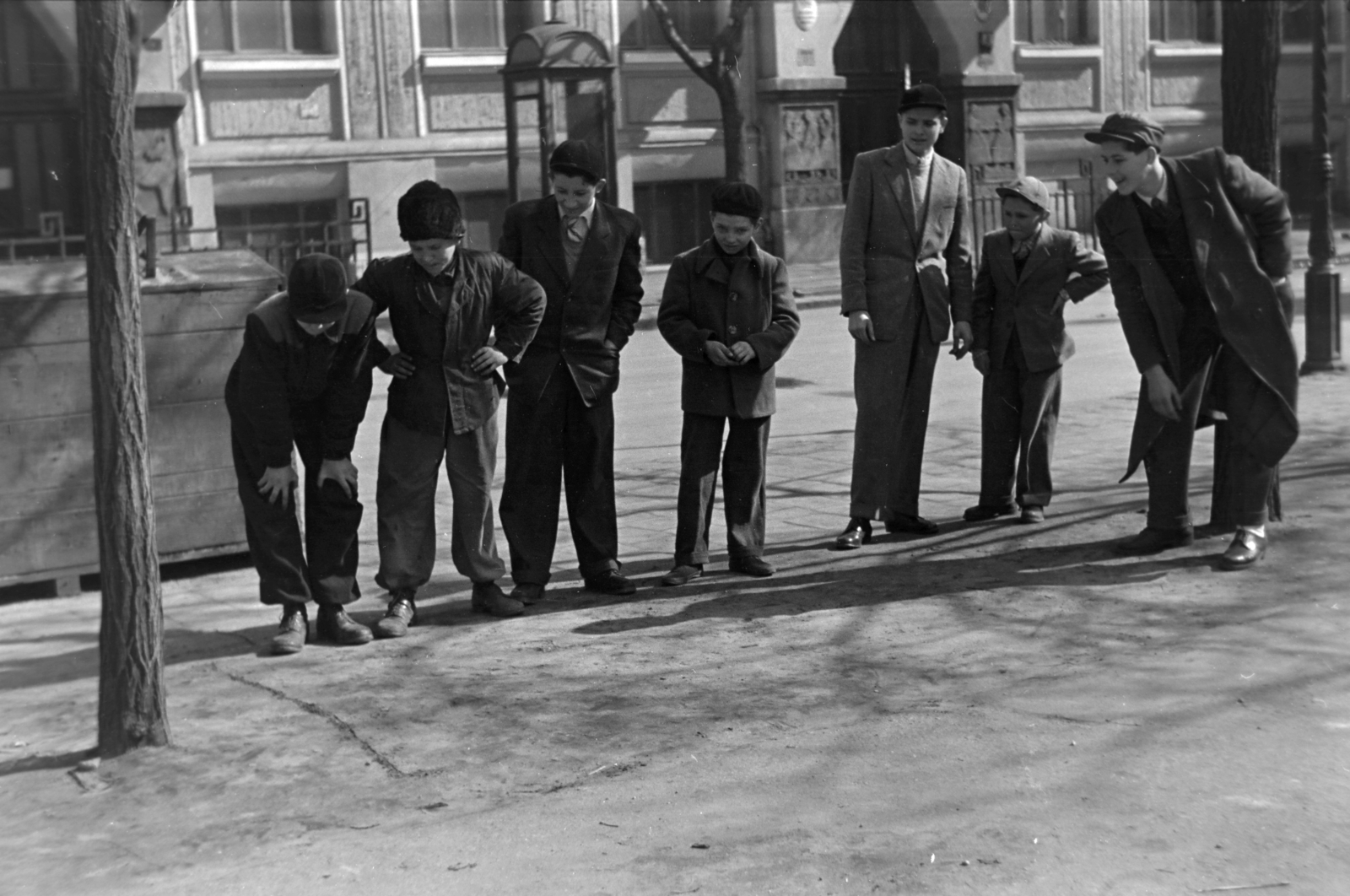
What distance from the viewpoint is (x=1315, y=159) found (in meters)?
13.4

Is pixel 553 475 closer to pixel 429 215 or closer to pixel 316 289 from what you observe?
pixel 429 215

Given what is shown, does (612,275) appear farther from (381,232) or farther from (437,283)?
(381,232)

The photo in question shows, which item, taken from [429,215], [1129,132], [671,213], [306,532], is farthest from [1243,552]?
[671,213]

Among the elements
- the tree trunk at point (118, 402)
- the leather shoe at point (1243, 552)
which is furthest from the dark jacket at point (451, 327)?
the leather shoe at point (1243, 552)

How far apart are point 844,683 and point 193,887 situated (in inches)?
91.4

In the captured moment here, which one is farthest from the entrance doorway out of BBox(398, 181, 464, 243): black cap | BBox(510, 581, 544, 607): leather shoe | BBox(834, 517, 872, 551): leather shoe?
BBox(398, 181, 464, 243): black cap

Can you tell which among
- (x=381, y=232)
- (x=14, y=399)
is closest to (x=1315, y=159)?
(x=14, y=399)

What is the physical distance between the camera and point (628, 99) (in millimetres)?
25672

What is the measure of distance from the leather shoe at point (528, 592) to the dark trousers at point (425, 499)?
254 millimetres

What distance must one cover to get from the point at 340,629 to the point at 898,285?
2.99m

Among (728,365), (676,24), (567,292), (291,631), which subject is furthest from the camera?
(676,24)

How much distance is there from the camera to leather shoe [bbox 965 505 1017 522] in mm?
8531

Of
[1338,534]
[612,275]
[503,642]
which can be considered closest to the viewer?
[503,642]

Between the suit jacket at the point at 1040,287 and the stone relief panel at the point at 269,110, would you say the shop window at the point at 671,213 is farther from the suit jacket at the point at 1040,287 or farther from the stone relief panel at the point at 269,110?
the suit jacket at the point at 1040,287
